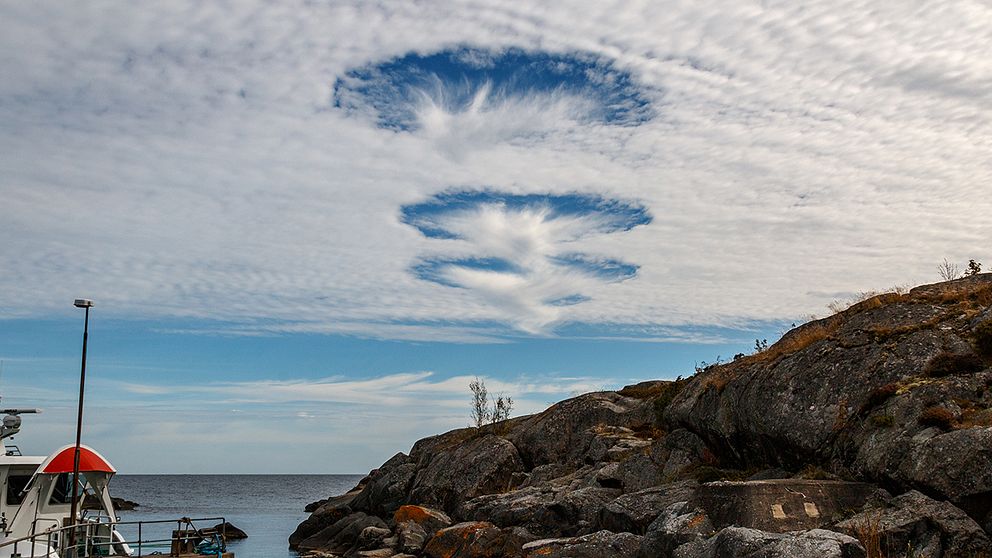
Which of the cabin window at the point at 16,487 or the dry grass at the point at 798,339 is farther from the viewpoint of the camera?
the cabin window at the point at 16,487

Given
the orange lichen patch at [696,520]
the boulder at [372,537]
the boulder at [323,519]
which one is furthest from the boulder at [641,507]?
the boulder at [323,519]

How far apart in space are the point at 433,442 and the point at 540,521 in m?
22.5

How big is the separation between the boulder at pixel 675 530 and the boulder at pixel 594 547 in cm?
47

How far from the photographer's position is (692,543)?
1789cm

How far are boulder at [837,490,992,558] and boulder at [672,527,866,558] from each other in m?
1.51

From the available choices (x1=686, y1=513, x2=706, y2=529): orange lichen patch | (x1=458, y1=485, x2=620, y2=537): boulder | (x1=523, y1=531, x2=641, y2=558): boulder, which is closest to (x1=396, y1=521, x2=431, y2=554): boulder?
(x1=458, y1=485, x2=620, y2=537): boulder

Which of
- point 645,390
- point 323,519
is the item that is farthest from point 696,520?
point 323,519

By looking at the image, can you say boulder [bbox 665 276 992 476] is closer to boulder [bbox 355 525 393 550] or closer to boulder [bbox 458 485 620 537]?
boulder [bbox 458 485 620 537]

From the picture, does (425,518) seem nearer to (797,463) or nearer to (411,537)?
(411,537)

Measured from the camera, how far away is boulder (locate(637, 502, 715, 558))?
1878cm

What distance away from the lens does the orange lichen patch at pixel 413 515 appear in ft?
117

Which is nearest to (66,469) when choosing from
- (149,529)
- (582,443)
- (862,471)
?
(582,443)

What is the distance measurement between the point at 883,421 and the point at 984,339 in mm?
3717

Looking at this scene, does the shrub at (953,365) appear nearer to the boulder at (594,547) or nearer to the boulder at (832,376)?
the boulder at (832,376)
